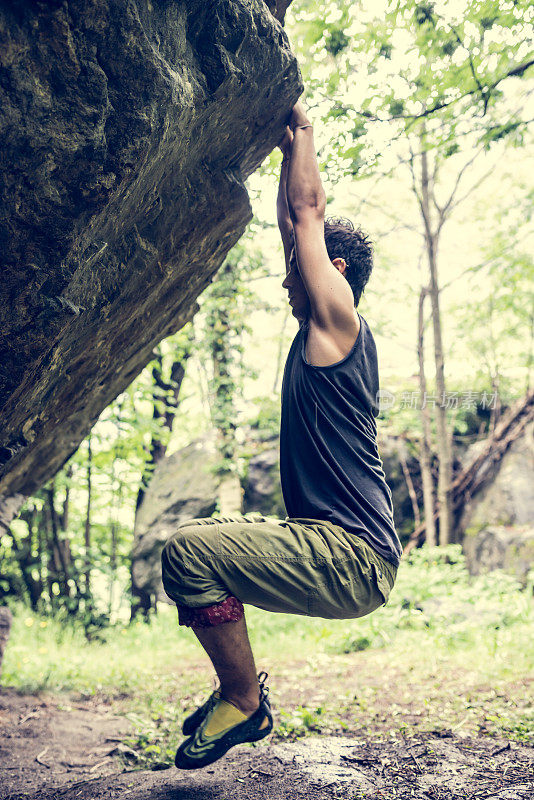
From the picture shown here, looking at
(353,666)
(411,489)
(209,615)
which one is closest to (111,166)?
(209,615)

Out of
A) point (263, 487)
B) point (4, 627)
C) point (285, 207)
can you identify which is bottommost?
point (4, 627)

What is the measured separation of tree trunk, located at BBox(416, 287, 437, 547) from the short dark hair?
25.7ft

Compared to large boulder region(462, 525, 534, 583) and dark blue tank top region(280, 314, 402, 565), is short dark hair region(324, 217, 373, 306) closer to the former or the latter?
dark blue tank top region(280, 314, 402, 565)

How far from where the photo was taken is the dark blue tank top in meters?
2.67

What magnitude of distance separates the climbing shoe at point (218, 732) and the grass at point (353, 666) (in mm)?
888

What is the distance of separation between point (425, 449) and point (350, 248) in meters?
8.61

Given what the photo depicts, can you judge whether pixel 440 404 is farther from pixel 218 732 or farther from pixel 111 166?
pixel 111 166

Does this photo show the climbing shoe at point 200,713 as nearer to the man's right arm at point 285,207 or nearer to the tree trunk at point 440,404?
the man's right arm at point 285,207

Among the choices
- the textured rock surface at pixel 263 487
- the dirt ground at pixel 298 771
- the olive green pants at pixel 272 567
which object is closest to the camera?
the olive green pants at pixel 272 567

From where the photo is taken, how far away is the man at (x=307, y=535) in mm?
2568

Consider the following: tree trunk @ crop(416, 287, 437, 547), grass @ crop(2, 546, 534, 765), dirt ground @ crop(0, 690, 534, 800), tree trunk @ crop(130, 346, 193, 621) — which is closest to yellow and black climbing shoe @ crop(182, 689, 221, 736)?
dirt ground @ crop(0, 690, 534, 800)

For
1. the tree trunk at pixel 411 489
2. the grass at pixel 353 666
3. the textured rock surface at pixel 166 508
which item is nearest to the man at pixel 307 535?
the grass at pixel 353 666

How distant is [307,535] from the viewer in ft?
8.48

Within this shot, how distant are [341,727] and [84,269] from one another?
3274 millimetres
